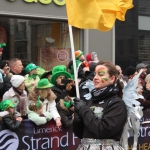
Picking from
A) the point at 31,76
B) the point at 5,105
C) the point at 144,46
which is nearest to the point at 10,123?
the point at 5,105

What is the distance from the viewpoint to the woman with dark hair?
151 inches

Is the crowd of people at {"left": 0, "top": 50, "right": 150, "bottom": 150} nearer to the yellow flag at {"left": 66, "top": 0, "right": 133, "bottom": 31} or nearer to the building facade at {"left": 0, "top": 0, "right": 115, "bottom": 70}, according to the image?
the yellow flag at {"left": 66, "top": 0, "right": 133, "bottom": 31}

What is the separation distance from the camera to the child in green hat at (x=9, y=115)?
18.9 ft

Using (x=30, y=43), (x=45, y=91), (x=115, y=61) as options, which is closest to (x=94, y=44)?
(x=115, y=61)

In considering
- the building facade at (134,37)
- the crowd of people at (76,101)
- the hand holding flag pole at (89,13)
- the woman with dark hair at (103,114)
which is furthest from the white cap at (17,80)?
the building facade at (134,37)

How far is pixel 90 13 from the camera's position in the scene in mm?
4539

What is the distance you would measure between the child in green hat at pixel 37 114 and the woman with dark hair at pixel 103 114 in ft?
6.66

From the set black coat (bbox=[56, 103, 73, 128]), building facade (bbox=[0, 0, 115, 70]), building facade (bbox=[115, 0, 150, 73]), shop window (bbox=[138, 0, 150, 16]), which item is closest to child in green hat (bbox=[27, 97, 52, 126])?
black coat (bbox=[56, 103, 73, 128])

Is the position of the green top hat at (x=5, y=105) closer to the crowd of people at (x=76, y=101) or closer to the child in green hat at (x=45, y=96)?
the crowd of people at (x=76, y=101)

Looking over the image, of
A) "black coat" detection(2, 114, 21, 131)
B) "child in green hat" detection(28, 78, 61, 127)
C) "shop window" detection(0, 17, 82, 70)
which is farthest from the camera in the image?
"shop window" detection(0, 17, 82, 70)

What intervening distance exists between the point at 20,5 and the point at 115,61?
376 cm

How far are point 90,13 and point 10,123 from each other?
2.15 meters

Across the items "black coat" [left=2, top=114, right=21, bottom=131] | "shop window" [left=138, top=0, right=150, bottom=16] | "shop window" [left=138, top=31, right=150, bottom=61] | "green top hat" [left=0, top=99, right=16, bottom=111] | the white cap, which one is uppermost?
"shop window" [left=138, top=0, right=150, bottom=16]

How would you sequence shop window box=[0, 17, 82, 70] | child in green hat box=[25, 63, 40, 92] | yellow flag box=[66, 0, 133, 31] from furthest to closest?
shop window box=[0, 17, 82, 70] → child in green hat box=[25, 63, 40, 92] → yellow flag box=[66, 0, 133, 31]
